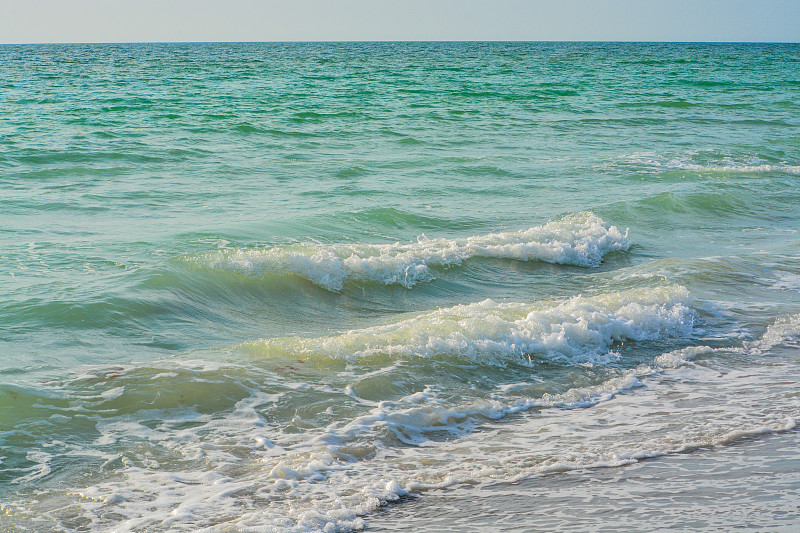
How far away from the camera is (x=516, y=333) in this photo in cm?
608

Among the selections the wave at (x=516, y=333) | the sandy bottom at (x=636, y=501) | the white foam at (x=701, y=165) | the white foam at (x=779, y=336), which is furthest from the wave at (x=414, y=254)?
the white foam at (x=701, y=165)

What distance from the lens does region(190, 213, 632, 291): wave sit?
8039mm

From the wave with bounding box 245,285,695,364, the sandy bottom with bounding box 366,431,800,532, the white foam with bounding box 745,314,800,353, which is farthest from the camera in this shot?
the white foam with bounding box 745,314,800,353

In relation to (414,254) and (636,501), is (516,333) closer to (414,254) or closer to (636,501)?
(636,501)

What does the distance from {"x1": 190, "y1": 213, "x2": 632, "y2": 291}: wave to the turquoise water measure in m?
0.03

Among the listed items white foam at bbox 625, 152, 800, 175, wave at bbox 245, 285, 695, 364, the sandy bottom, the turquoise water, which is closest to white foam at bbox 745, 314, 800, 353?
the turquoise water

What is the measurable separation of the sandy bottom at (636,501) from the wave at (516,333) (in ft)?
6.15

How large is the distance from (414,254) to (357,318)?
1699 mm

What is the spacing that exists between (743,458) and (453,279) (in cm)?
458

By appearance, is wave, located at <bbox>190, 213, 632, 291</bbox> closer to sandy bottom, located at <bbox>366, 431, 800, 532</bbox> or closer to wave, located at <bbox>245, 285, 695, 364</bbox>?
wave, located at <bbox>245, 285, 695, 364</bbox>

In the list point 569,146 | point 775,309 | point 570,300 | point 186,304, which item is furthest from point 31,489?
point 569,146

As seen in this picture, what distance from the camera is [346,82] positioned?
35812mm

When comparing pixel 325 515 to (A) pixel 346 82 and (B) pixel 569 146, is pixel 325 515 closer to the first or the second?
(B) pixel 569 146

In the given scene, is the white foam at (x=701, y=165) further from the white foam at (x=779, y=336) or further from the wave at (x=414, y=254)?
the white foam at (x=779, y=336)
